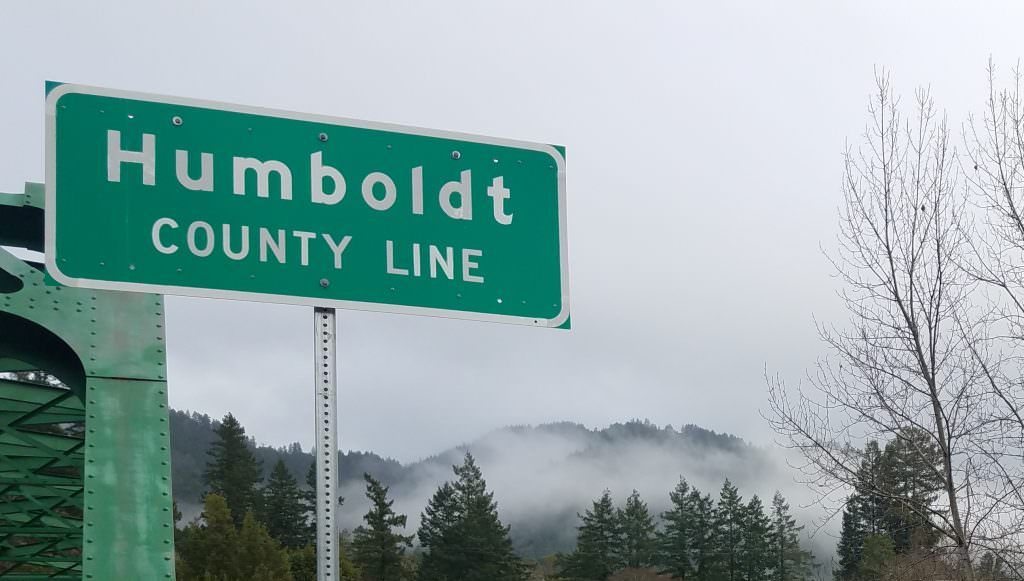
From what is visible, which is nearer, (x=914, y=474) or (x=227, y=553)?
(x=914, y=474)

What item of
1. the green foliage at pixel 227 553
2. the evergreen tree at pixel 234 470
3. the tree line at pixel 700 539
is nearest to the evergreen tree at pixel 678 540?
the tree line at pixel 700 539

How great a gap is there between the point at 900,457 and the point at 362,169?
8.69m

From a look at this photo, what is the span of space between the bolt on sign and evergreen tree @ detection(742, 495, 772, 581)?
244 feet

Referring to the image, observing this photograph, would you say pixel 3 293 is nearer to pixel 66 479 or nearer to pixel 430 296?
pixel 66 479

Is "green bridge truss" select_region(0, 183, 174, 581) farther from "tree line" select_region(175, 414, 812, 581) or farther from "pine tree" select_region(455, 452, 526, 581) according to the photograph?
"pine tree" select_region(455, 452, 526, 581)

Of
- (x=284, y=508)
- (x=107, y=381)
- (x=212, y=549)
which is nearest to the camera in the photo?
(x=107, y=381)

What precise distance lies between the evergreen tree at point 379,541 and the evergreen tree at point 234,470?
8371mm

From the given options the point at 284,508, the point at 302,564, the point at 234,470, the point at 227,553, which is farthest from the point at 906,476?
the point at 234,470

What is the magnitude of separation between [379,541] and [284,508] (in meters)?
→ 7.07

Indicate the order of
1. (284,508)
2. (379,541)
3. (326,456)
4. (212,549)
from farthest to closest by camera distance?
(284,508)
(379,541)
(212,549)
(326,456)

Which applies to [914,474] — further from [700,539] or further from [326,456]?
[700,539]

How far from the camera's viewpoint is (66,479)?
38.5 feet

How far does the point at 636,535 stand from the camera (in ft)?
238

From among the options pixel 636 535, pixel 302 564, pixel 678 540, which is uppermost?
pixel 636 535
